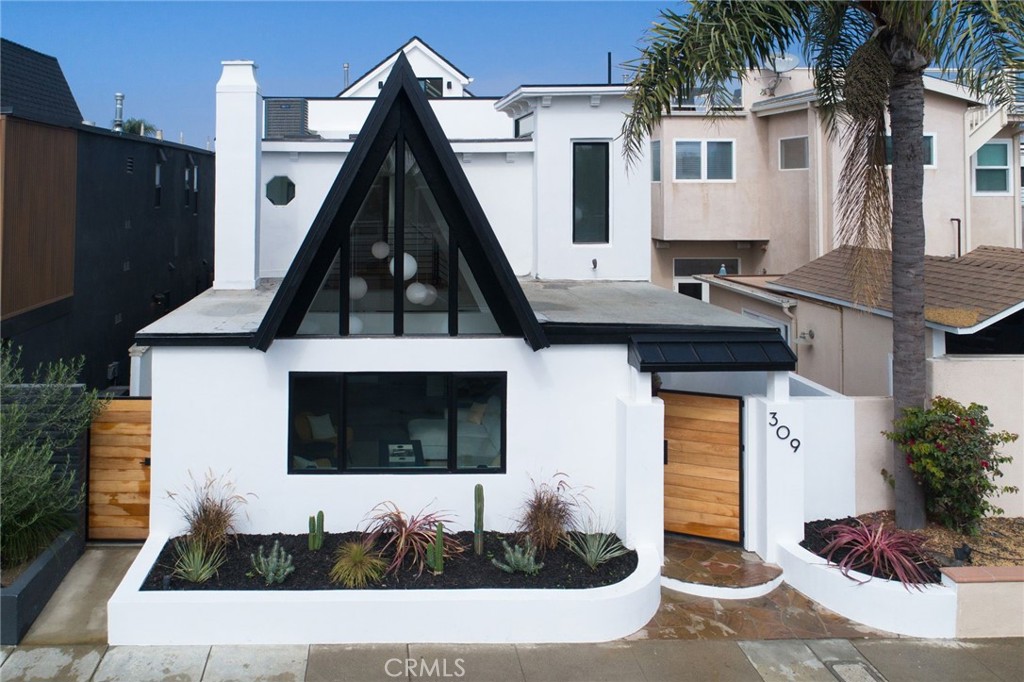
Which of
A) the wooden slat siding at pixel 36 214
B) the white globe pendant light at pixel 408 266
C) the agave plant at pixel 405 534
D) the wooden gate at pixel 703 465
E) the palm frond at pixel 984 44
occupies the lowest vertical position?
the agave plant at pixel 405 534

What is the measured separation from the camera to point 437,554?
973 cm

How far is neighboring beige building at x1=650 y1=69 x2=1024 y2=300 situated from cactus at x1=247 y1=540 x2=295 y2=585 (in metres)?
16.1

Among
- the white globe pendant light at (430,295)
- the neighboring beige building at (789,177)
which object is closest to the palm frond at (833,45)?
the white globe pendant light at (430,295)

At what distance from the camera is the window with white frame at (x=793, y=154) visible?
894 inches

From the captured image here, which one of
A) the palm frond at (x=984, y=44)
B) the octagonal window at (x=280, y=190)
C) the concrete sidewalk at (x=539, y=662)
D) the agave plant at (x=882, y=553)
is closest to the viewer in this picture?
the concrete sidewalk at (x=539, y=662)

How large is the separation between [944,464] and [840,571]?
6.05ft

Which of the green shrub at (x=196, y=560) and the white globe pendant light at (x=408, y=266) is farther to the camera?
the white globe pendant light at (x=408, y=266)

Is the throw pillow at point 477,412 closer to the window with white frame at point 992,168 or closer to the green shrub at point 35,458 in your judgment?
the green shrub at point 35,458

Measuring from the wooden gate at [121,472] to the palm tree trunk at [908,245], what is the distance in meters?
9.38

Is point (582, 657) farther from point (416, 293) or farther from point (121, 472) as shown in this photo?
point (121, 472)

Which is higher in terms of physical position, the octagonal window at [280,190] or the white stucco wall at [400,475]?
the octagonal window at [280,190]

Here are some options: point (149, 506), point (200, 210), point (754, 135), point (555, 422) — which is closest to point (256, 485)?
point (149, 506)

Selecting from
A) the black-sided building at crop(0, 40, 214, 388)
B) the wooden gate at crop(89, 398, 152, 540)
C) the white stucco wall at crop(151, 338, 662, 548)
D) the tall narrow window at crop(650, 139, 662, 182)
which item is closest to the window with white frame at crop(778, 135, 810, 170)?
the tall narrow window at crop(650, 139, 662, 182)

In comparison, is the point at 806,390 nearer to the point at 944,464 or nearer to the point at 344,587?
the point at 944,464
